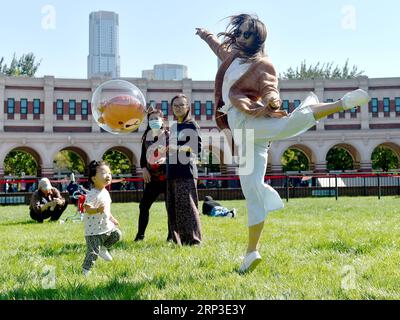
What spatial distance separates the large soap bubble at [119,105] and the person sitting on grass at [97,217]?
3.54 feet

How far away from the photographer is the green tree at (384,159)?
171 ft

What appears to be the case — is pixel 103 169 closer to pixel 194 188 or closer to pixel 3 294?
pixel 3 294

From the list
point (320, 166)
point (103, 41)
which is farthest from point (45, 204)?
point (103, 41)

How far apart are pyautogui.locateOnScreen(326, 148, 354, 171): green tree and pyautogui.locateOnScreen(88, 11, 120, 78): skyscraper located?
54601 millimetres

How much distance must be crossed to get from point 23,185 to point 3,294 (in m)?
41.7

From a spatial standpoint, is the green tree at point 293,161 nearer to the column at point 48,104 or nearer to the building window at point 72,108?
the building window at point 72,108

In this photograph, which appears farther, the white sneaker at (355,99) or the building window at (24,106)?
the building window at (24,106)

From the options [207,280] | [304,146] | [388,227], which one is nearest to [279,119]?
[207,280]

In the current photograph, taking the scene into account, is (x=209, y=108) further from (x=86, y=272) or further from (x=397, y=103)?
(x=86, y=272)

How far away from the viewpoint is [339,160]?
51000mm

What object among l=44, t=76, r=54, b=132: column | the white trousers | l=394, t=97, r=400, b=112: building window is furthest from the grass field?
l=394, t=97, r=400, b=112: building window

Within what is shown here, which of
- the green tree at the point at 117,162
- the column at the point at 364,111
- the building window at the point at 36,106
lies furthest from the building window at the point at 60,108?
the column at the point at 364,111

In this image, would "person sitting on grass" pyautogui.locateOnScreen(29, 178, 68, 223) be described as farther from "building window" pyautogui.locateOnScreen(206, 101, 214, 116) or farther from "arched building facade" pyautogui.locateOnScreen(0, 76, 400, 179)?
"building window" pyautogui.locateOnScreen(206, 101, 214, 116)

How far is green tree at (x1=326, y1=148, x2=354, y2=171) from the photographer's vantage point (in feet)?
167
